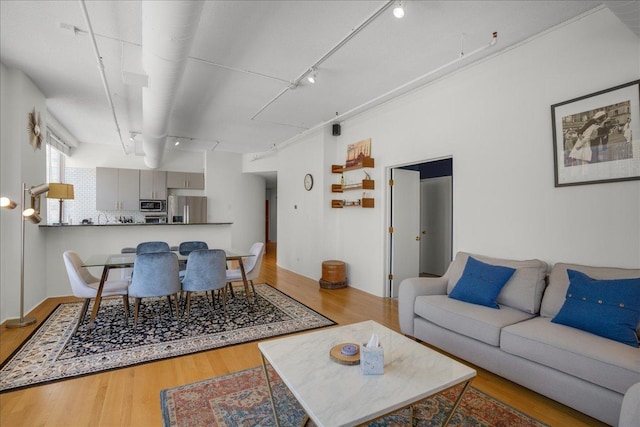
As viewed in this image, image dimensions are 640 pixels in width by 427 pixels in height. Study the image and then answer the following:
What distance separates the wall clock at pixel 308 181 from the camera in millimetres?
6319

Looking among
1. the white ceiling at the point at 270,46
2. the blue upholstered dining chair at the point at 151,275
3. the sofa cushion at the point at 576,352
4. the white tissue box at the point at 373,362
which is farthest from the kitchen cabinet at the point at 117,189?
the sofa cushion at the point at 576,352

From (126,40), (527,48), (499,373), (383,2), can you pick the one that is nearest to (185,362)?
(499,373)

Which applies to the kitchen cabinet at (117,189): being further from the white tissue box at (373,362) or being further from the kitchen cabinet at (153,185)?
the white tissue box at (373,362)

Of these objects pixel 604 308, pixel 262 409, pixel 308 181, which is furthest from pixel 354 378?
pixel 308 181

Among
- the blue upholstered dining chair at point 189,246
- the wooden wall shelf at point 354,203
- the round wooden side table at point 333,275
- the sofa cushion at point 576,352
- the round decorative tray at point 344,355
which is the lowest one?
the round wooden side table at point 333,275

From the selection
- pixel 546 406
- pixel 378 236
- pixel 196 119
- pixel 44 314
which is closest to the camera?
pixel 546 406

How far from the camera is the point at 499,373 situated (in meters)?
2.38

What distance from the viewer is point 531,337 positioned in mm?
2186

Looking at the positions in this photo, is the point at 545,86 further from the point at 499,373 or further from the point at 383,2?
the point at 499,373

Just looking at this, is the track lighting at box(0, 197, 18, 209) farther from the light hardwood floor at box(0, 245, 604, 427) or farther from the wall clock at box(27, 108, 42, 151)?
the light hardwood floor at box(0, 245, 604, 427)

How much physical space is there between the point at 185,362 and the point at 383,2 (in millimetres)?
3493

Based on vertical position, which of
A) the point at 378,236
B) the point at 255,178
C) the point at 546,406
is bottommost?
the point at 546,406

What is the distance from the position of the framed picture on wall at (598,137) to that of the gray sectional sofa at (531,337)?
2.66 feet

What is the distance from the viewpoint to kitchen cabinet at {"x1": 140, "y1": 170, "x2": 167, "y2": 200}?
315 inches
